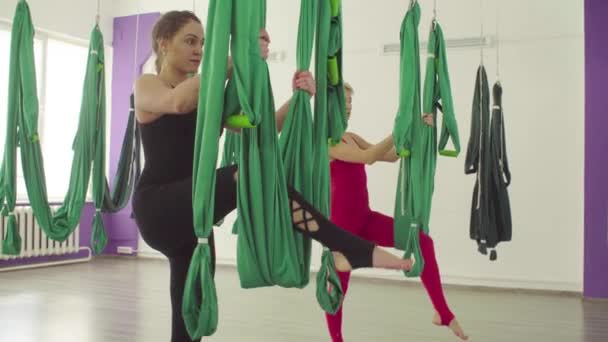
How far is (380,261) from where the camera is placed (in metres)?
1.68

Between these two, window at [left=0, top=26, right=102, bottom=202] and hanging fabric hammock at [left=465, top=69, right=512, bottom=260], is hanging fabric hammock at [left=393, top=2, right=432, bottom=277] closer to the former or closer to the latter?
hanging fabric hammock at [left=465, top=69, right=512, bottom=260]

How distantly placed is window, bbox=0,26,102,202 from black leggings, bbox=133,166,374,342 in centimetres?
460

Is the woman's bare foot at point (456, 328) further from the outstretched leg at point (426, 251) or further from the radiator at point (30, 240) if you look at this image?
the radiator at point (30, 240)

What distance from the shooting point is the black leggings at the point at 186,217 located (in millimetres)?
1604

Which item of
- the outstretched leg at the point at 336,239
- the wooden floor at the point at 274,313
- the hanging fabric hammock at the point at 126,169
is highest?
the hanging fabric hammock at the point at 126,169

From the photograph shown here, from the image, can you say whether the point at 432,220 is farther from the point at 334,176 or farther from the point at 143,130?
the point at 143,130

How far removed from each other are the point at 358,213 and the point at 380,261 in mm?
1006

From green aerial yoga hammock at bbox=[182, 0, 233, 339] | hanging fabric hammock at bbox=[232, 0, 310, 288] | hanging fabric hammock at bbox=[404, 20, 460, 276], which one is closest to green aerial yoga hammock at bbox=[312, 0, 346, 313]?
hanging fabric hammock at bbox=[232, 0, 310, 288]

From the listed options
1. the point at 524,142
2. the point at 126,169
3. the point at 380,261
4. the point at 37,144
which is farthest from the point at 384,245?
the point at 524,142

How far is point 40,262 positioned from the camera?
5.72m

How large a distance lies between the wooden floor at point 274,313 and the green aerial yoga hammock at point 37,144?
624mm

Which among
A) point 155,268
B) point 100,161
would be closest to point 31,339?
point 100,161

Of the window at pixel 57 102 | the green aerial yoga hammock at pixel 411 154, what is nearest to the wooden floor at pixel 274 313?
the green aerial yoga hammock at pixel 411 154

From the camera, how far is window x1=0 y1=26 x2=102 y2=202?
230 inches
